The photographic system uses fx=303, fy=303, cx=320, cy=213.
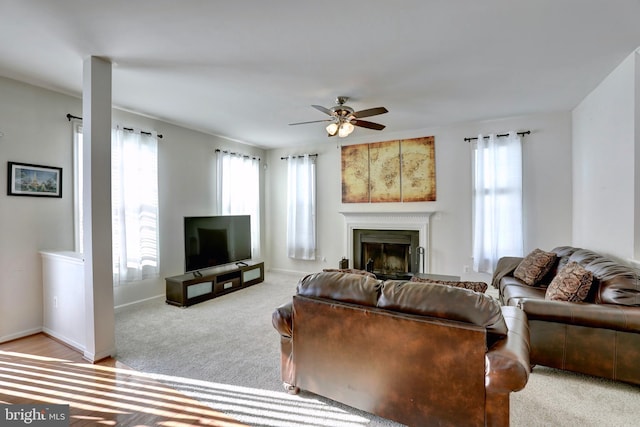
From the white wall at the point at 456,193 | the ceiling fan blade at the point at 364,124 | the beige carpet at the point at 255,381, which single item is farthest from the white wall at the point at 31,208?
the white wall at the point at 456,193

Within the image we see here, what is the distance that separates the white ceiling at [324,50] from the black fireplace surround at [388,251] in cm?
235

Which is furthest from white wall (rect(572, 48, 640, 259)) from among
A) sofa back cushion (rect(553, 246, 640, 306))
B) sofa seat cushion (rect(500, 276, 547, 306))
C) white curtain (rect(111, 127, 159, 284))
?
white curtain (rect(111, 127, 159, 284))

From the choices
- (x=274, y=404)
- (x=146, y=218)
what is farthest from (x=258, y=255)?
(x=274, y=404)

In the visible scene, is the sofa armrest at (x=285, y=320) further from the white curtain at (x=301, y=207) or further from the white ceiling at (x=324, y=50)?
the white curtain at (x=301, y=207)

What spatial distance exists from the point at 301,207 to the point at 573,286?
4661mm

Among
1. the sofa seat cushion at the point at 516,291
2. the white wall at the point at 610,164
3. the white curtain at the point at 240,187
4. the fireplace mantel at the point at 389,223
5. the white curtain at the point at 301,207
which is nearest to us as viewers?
the white wall at the point at 610,164

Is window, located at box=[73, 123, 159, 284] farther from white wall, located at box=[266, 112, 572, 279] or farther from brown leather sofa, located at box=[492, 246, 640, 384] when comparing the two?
brown leather sofa, located at box=[492, 246, 640, 384]

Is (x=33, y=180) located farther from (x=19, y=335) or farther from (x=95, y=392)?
(x=95, y=392)

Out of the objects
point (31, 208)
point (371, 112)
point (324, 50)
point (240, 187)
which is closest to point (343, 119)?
point (371, 112)

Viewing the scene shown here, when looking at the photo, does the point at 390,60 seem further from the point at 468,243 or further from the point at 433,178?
the point at 468,243

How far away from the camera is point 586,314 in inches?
89.7

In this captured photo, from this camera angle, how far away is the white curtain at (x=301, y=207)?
20.6 ft

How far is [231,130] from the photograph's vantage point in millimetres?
5387

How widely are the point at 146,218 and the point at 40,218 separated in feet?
3.82
